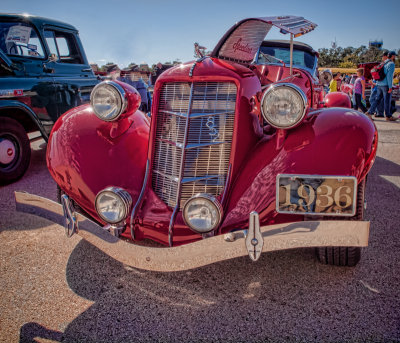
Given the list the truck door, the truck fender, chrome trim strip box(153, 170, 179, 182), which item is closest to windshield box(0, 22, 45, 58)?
the truck door

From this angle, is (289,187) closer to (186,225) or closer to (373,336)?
(186,225)

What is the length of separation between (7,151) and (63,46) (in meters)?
2.16

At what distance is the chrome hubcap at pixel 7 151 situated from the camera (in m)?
4.08

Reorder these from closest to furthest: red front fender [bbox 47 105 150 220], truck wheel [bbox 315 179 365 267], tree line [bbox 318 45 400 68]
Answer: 1. truck wheel [bbox 315 179 365 267]
2. red front fender [bbox 47 105 150 220]
3. tree line [bbox 318 45 400 68]

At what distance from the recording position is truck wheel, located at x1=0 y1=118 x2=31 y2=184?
4.09 metres

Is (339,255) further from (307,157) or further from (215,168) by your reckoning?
(215,168)

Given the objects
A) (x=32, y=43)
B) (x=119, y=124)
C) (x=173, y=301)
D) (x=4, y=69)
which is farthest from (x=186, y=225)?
(x=32, y=43)

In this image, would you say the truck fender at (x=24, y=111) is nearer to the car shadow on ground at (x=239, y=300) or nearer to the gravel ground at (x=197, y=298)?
the gravel ground at (x=197, y=298)

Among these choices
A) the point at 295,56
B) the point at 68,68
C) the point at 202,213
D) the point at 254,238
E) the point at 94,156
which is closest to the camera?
the point at 254,238

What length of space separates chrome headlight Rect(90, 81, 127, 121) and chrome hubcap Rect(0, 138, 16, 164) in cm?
244

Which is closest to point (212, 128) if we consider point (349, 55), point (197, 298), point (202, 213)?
point (202, 213)

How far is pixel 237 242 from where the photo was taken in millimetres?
1629

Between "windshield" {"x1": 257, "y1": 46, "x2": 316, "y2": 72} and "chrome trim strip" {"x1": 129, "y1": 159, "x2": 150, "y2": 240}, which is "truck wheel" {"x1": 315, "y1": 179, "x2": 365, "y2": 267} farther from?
"windshield" {"x1": 257, "y1": 46, "x2": 316, "y2": 72}

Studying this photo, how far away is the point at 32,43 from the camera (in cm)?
471
